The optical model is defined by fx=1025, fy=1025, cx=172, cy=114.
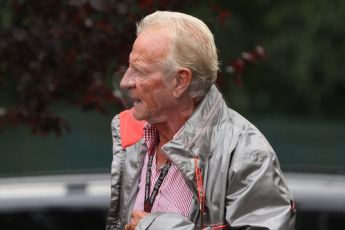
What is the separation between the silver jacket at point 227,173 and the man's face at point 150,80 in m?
0.10

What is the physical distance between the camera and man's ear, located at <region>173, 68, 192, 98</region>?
2957 millimetres

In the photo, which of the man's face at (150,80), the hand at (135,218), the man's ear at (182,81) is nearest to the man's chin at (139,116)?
the man's face at (150,80)

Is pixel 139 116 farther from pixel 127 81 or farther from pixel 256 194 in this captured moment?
pixel 256 194

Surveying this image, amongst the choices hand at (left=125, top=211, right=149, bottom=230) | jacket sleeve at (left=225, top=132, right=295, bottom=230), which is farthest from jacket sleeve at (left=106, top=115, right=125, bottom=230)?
jacket sleeve at (left=225, top=132, right=295, bottom=230)

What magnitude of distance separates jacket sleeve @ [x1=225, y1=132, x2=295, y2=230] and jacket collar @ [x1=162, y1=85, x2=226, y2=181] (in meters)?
0.11

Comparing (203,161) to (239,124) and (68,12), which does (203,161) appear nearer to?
(239,124)

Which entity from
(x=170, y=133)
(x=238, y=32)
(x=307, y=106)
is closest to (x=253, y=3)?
(x=238, y=32)

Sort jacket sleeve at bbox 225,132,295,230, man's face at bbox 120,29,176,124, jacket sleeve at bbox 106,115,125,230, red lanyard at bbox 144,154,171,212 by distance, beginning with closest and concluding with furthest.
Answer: jacket sleeve at bbox 225,132,295,230, man's face at bbox 120,29,176,124, red lanyard at bbox 144,154,171,212, jacket sleeve at bbox 106,115,125,230

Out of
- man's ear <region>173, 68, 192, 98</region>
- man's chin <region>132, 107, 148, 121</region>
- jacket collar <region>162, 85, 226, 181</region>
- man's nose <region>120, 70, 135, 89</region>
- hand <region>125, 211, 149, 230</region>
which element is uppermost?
man's nose <region>120, 70, 135, 89</region>

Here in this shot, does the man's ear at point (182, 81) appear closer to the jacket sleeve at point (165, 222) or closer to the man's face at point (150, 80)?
the man's face at point (150, 80)

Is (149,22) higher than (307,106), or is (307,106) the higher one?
(307,106)

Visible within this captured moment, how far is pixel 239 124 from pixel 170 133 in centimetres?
22

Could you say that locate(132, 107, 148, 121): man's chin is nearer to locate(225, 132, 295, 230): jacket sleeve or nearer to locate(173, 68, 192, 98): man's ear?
locate(173, 68, 192, 98): man's ear

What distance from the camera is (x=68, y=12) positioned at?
502cm
